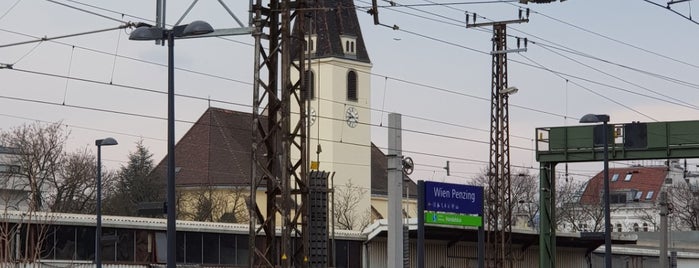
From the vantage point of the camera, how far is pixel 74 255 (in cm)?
4597

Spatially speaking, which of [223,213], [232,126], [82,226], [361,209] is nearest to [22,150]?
[223,213]

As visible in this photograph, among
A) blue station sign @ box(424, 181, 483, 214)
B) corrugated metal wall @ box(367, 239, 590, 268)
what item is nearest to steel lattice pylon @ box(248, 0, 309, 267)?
blue station sign @ box(424, 181, 483, 214)

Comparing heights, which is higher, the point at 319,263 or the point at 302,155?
the point at 302,155

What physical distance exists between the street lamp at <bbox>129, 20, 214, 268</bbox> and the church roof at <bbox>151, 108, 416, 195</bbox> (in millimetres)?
76734

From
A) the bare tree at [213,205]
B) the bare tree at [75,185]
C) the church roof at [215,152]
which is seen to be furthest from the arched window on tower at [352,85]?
the bare tree at [75,185]

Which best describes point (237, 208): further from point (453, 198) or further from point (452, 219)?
point (453, 198)

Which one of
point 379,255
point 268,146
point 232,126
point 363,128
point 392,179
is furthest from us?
point 363,128

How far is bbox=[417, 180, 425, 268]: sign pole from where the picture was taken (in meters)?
38.1

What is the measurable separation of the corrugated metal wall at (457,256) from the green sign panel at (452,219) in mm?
12141

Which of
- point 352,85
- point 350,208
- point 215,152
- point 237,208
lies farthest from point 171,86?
point 352,85

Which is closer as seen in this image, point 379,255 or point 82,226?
point 82,226

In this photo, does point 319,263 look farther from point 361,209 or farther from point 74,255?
point 361,209

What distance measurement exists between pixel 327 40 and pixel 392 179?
3329 inches

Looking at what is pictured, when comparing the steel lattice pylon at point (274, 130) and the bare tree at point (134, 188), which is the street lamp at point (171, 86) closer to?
the steel lattice pylon at point (274, 130)
